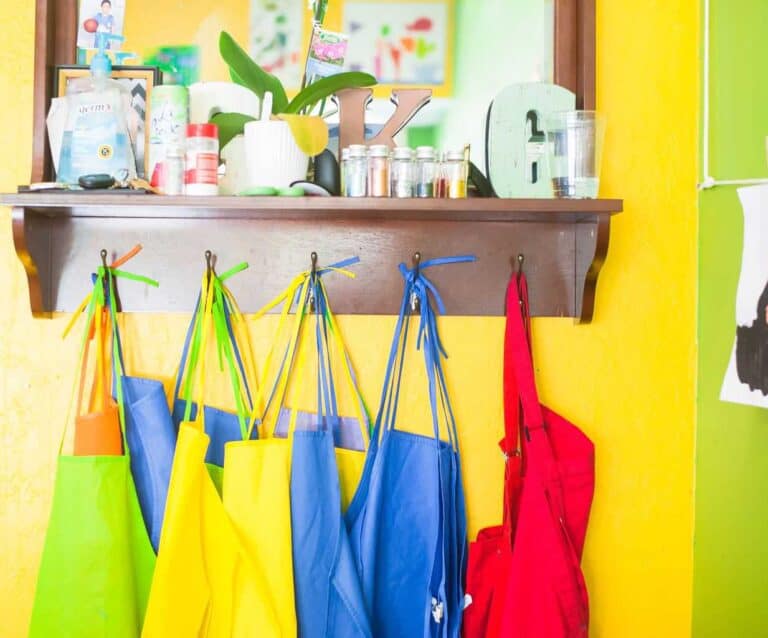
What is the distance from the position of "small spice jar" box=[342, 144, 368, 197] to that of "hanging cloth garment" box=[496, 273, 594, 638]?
0.93ft

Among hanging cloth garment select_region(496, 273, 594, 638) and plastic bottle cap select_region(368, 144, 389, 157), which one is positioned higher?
plastic bottle cap select_region(368, 144, 389, 157)

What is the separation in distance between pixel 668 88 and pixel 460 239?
1.37ft

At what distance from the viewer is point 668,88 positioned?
1337mm

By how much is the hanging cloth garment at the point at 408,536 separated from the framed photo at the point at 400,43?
1.49 feet

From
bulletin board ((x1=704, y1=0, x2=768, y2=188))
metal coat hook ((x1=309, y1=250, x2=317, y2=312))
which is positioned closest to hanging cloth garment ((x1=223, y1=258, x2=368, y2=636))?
metal coat hook ((x1=309, y1=250, x2=317, y2=312))

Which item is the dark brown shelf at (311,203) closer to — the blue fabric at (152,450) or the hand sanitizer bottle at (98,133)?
the hand sanitizer bottle at (98,133)

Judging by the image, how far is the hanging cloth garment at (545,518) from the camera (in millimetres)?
1196

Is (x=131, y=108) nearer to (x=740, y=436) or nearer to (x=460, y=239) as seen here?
(x=460, y=239)

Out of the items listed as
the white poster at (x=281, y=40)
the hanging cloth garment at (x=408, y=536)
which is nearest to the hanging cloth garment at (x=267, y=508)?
the hanging cloth garment at (x=408, y=536)

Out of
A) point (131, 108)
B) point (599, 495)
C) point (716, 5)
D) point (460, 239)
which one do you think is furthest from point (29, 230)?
point (716, 5)

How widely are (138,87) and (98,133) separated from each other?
112 millimetres

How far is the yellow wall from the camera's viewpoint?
1320 mm

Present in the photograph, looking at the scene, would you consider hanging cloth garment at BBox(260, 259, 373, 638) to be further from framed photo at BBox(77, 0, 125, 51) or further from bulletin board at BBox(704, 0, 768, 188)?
bulletin board at BBox(704, 0, 768, 188)

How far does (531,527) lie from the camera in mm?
1212
